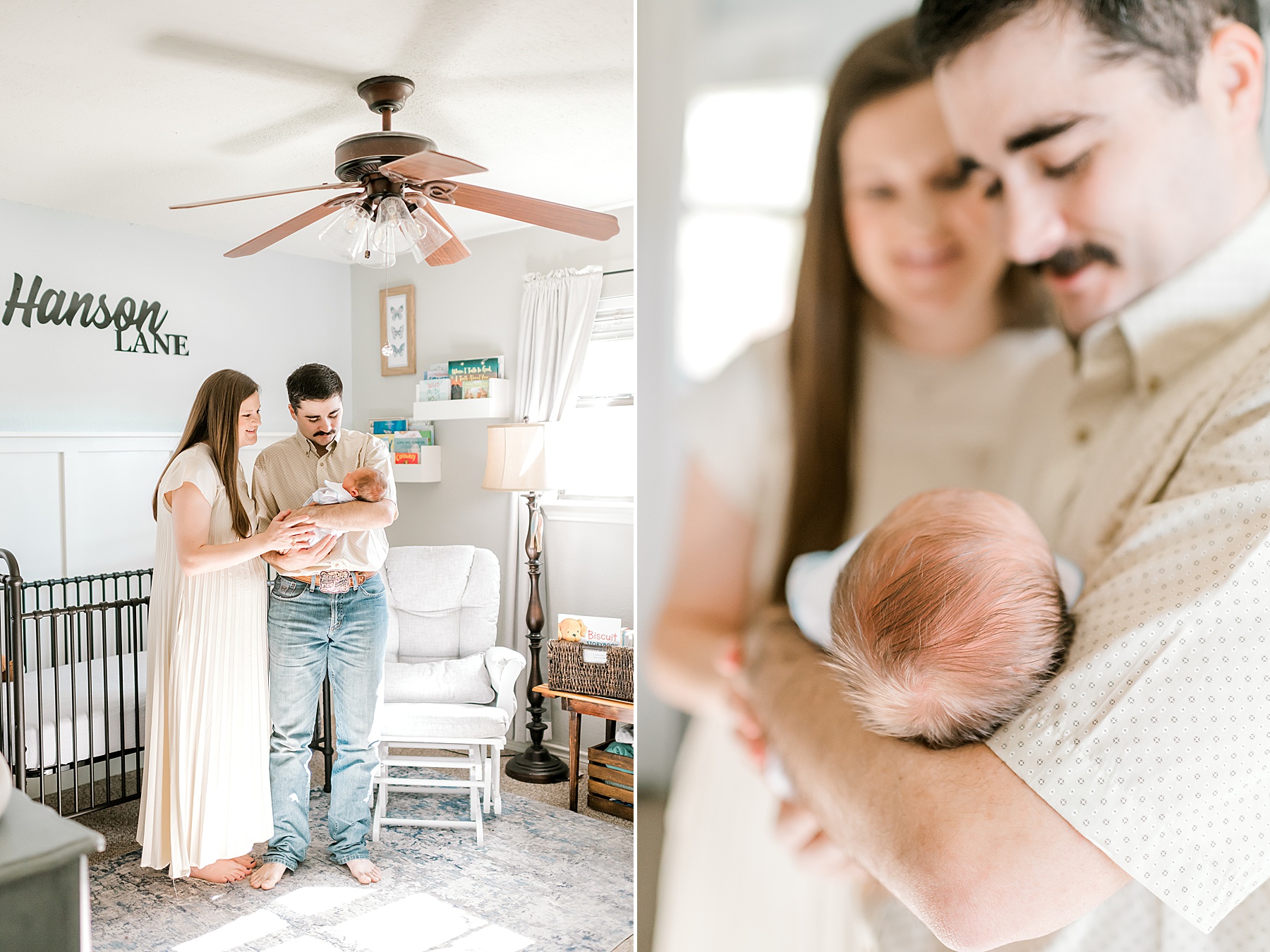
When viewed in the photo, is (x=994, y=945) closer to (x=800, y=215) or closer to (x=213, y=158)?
(x=800, y=215)

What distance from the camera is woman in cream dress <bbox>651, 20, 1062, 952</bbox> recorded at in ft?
2.13

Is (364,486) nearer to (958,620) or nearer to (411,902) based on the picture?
(411,902)

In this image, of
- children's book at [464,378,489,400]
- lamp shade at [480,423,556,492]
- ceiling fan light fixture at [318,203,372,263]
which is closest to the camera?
ceiling fan light fixture at [318,203,372,263]

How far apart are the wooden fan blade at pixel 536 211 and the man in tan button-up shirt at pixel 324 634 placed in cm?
72

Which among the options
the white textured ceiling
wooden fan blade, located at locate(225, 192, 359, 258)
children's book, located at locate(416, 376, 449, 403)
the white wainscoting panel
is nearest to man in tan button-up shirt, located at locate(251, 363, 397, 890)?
wooden fan blade, located at locate(225, 192, 359, 258)

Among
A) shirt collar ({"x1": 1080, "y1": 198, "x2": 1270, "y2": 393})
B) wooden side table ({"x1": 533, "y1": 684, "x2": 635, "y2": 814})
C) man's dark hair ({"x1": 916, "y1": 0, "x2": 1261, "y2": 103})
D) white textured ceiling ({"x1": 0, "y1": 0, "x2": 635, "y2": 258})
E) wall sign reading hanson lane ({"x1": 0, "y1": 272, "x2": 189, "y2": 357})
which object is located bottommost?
wooden side table ({"x1": 533, "y1": 684, "x2": 635, "y2": 814})

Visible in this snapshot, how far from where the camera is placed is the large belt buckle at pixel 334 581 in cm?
239

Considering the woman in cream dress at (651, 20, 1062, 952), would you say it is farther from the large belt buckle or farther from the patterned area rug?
the large belt buckle

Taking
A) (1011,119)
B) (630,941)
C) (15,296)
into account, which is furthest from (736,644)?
(15,296)

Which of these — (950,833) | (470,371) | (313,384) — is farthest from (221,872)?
(950,833)

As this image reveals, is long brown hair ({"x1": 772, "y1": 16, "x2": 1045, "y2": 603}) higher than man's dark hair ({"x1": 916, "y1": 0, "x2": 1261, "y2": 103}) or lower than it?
lower

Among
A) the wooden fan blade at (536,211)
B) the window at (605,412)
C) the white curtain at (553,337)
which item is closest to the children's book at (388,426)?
the white curtain at (553,337)

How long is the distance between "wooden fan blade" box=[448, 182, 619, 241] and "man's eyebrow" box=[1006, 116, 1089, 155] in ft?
4.91

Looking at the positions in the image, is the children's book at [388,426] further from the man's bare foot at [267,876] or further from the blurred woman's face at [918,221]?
the blurred woman's face at [918,221]
